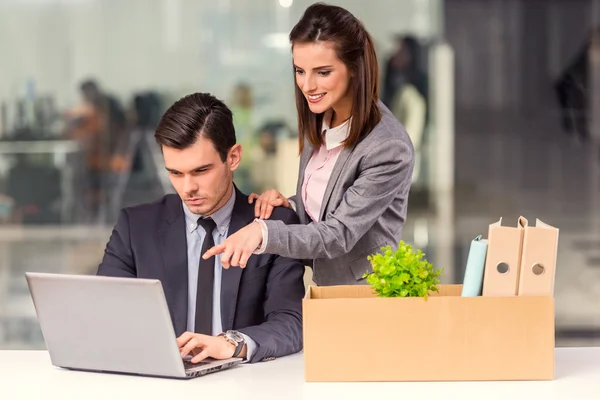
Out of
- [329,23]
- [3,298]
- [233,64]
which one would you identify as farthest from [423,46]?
[329,23]

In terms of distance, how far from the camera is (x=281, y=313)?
271 cm

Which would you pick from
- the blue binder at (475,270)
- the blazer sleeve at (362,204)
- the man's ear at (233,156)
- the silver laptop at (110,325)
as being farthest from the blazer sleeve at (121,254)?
the blue binder at (475,270)

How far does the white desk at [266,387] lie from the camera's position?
218 cm

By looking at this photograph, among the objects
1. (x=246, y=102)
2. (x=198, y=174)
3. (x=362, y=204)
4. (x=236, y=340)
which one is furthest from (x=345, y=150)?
(x=246, y=102)

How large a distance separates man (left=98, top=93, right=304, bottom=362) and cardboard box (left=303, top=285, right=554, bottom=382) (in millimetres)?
400

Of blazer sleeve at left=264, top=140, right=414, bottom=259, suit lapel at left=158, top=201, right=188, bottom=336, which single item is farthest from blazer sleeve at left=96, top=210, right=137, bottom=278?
blazer sleeve at left=264, top=140, right=414, bottom=259

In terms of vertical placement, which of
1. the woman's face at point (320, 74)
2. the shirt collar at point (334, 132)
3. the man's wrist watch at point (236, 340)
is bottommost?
the man's wrist watch at point (236, 340)

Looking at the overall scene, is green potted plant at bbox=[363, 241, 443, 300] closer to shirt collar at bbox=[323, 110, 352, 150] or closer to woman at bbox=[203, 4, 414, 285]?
woman at bbox=[203, 4, 414, 285]

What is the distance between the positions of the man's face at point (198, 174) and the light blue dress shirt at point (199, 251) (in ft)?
0.14

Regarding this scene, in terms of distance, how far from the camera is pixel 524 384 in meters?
2.25

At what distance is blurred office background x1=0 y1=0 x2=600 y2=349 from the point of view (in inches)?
365

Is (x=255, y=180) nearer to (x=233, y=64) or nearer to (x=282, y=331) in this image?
(x=233, y=64)

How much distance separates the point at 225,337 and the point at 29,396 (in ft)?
1.60

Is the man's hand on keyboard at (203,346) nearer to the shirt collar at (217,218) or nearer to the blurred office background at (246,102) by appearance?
the shirt collar at (217,218)
